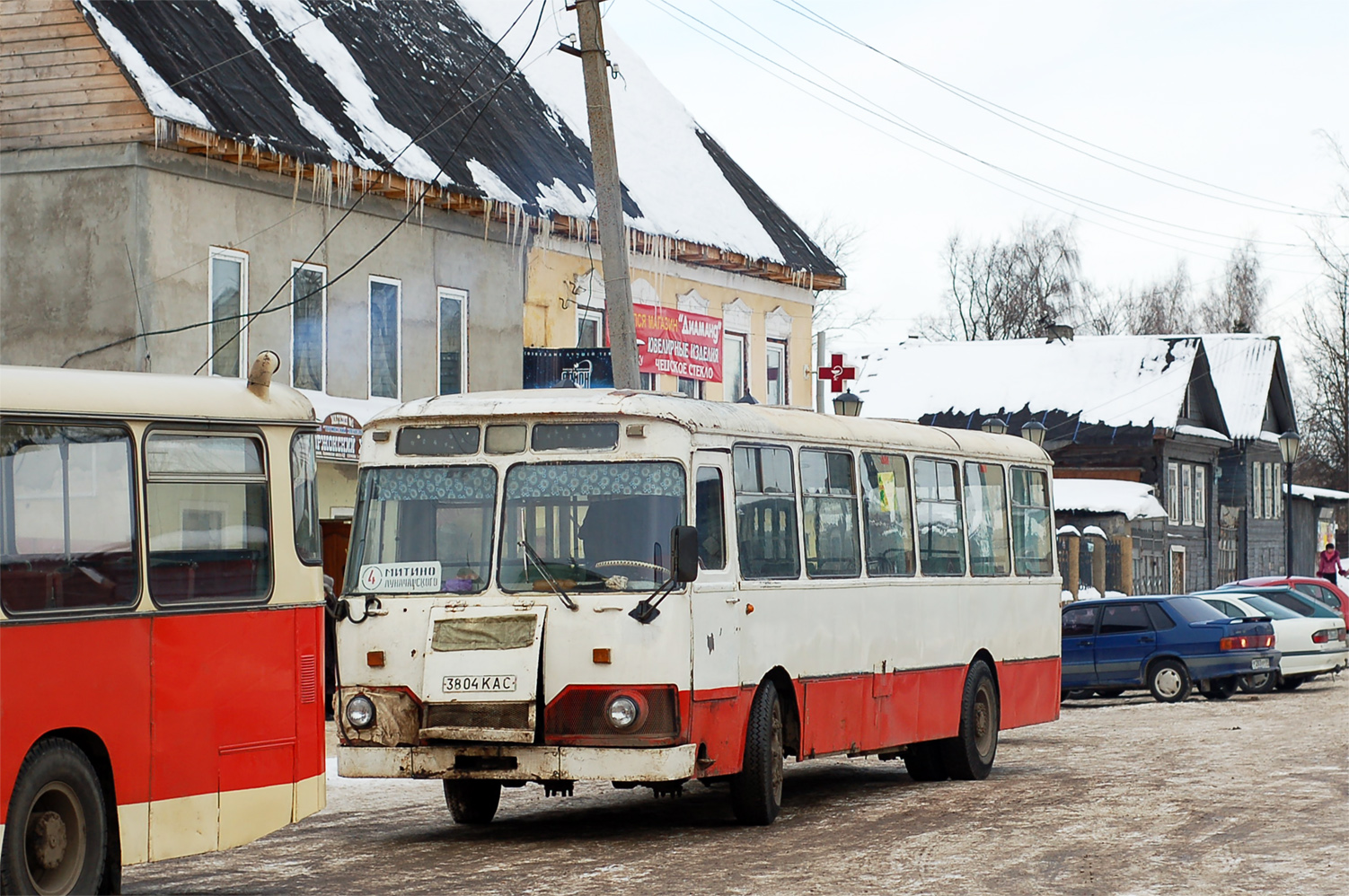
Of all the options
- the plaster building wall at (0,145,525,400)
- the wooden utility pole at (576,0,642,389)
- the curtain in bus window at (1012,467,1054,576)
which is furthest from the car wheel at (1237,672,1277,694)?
the plaster building wall at (0,145,525,400)

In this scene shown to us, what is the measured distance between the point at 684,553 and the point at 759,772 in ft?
6.06

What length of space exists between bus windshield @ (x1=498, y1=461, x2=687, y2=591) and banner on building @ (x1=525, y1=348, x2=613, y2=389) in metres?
14.0

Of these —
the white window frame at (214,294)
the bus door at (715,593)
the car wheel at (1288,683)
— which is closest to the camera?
the bus door at (715,593)

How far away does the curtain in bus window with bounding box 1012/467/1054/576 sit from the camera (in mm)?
18000

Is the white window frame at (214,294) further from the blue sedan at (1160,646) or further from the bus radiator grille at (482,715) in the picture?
the blue sedan at (1160,646)

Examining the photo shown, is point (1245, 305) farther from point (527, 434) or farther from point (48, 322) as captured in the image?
point (527, 434)

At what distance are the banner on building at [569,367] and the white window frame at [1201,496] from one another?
3546 cm

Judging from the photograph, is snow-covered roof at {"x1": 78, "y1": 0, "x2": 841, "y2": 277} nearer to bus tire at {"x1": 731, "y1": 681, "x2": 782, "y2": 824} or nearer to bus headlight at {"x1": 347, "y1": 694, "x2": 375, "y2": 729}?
bus headlight at {"x1": 347, "y1": 694, "x2": 375, "y2": 729}

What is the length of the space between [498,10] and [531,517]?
2255 centimetres

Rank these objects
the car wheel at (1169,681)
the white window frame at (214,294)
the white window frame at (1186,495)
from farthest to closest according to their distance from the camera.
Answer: the white window frame at (1186,495) → the car wheel at (1169,681) → the white window frame at (214,294)

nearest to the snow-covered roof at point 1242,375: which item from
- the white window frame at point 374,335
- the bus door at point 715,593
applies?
the white window frame at point 374,335

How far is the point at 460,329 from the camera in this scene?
2728cm

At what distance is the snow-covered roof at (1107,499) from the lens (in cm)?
4856

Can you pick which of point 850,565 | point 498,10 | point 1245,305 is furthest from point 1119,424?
point 850,565
